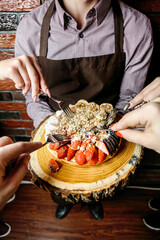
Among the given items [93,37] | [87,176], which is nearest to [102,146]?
[87,176]

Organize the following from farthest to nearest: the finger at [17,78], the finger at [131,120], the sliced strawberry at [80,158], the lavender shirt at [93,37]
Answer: the lavender shirt at [93,37] → the sliced strawberry at [80,158] → the finger at [17,78] → the finger at [131,120]

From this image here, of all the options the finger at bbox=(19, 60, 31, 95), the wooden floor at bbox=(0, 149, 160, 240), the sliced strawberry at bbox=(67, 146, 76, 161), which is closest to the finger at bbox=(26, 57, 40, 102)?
the finger at bbox=(19, 60, 31, 95)

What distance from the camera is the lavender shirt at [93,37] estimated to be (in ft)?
3.59

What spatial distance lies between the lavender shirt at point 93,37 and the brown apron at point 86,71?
34mm

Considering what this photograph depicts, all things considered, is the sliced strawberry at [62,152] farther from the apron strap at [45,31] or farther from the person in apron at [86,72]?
the apron strap at [45,31]

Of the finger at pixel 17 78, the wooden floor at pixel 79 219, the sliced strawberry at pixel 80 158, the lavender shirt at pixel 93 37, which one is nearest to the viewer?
the finger at pixel 17 78

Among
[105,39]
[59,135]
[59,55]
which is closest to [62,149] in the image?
[59,135]

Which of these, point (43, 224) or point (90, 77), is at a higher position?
point (90, 77)

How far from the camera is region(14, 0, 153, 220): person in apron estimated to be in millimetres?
1129

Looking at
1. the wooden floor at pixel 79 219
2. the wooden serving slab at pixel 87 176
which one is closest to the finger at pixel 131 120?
the wooden serving slab at pixel 87 176

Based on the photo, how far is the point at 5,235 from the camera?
5.02 ft

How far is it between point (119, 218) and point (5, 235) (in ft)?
3.22

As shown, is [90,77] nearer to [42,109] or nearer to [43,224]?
[42,109]

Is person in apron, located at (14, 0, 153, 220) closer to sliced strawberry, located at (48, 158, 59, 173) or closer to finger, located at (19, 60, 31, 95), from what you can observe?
finger, located at (19, 60, 31, 95)
